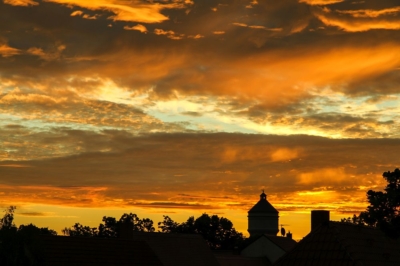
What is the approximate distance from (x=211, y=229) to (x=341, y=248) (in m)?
113

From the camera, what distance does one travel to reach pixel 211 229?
159000mm

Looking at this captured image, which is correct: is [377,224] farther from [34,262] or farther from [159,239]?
[159,239]

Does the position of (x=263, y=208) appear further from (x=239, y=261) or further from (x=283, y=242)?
(x=239, y=261)

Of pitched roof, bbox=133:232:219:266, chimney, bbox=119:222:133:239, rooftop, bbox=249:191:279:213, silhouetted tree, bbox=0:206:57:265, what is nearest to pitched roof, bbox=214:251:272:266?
pitched roof, bbox=133:232:219:266

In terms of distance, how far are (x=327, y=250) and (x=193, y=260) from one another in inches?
1224

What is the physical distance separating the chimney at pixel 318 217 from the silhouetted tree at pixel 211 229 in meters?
103

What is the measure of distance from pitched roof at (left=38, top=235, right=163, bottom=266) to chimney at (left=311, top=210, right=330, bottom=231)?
16.6m

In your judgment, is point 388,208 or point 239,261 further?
point 239,261

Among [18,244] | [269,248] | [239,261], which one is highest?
[269,248]

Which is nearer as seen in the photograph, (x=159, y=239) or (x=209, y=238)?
(x=159, y=239)

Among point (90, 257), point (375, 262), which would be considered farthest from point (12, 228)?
point (375, 262)

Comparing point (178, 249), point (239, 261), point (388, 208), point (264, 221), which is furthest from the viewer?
point (264, 221)

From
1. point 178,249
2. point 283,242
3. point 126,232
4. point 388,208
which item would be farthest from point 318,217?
point 283,242

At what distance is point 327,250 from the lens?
47.4 metres
